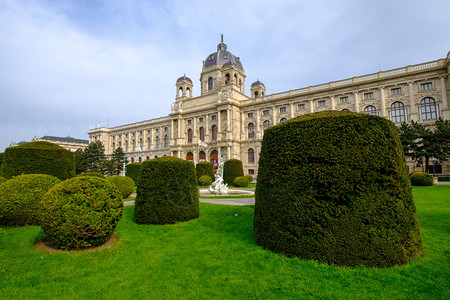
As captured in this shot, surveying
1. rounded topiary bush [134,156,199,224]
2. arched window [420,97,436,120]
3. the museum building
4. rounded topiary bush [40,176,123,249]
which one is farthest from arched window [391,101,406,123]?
rounded topiary bush [40,176,123,249]

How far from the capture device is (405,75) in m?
32.8

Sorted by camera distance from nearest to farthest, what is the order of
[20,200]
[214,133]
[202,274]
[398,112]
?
1. [202,274]
2. [20,200]
3. [398,112]
4. [214,133]

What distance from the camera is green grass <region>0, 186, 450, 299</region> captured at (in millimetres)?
3500

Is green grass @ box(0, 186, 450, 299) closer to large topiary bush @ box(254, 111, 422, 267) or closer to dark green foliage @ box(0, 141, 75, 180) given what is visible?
large topiary bush @ box(254, 111, 422, 267)

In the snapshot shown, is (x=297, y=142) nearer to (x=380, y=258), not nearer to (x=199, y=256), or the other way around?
(x=380, y=258)

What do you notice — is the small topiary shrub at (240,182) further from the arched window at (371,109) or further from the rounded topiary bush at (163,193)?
the arched window at (371,109)

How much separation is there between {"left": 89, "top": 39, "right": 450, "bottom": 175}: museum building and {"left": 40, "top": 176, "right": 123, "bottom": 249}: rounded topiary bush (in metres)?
28.8

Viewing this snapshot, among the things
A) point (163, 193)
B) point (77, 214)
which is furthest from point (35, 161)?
point (77, 214)

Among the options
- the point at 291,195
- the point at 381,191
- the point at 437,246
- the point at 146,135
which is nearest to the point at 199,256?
the point at 291,195

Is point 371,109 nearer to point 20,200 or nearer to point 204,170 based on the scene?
point 204,170

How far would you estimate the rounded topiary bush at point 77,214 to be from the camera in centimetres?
521

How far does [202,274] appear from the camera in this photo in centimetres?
415

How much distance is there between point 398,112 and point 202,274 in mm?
39638

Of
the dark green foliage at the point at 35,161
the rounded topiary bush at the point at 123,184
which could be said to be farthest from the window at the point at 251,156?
the dark green foliage at the point at 35,161
